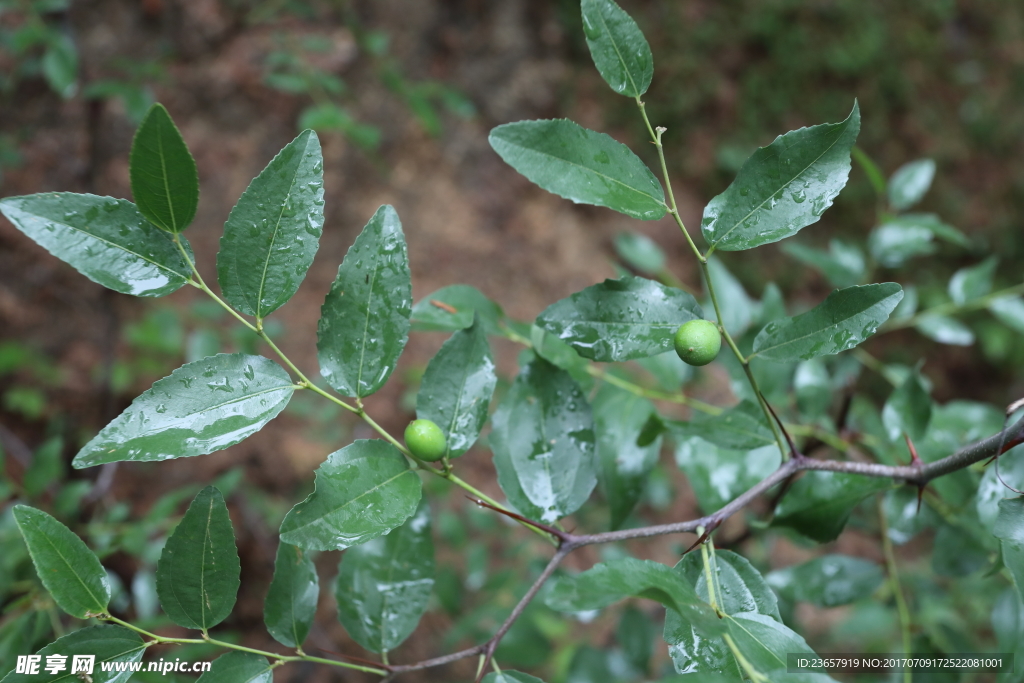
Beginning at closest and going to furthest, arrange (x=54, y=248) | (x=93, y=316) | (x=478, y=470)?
1. (x=54, y=248)
2. (x=93, y=316)
3. (x=478, y=470)

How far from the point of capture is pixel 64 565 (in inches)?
20.3

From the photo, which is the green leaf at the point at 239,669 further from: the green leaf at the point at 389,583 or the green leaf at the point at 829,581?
the green leaf at the point at 829,581

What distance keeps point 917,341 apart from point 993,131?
873mm

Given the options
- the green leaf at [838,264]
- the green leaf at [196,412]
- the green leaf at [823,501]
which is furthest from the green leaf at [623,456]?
the green leaf at [838,264]

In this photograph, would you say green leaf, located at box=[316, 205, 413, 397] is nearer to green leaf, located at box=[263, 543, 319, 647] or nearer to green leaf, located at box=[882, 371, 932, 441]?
green leaf, located at box=[263, 543, 319, 647]

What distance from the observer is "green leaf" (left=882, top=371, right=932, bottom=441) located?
765 mm

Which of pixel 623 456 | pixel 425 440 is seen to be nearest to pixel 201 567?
pixel 425 440

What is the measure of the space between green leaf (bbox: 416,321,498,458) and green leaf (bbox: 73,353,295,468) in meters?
0.13

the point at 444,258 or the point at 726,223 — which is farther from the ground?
the point at 726,223

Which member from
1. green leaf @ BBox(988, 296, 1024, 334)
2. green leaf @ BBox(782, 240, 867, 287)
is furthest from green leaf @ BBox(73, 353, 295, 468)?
green leaf @ BBox(988, 296, 1024, 334)

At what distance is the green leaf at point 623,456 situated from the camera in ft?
2.43

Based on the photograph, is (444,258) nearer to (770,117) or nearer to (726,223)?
(770,117)

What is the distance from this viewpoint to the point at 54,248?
47 cm

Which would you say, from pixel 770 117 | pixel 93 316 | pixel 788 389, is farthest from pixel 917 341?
pixel 93 316
